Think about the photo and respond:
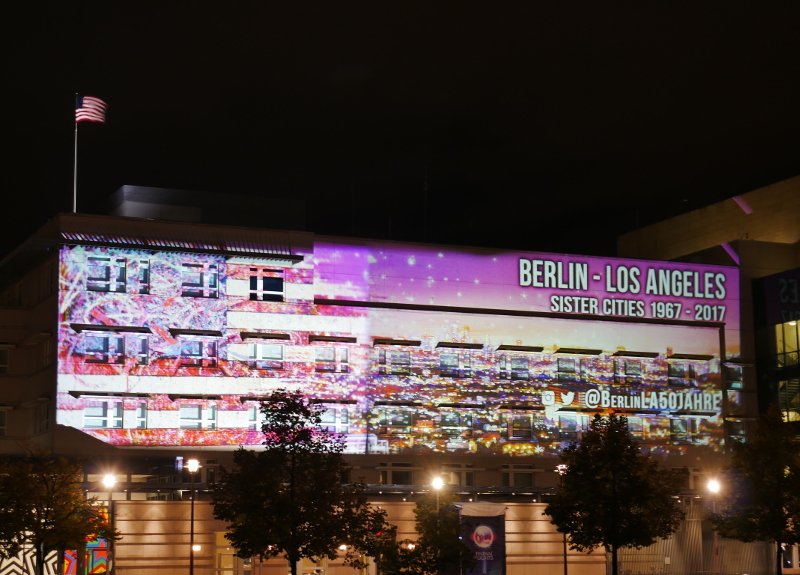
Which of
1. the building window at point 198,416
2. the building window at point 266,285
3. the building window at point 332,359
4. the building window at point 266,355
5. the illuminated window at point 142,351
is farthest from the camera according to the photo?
the building window at point 332,359

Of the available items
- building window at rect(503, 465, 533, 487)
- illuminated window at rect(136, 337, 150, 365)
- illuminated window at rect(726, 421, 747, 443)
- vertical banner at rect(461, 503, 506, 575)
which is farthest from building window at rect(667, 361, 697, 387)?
illuminated window at rect(136, 337, 150, 365)

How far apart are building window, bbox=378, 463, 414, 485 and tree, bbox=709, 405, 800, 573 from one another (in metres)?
25.8

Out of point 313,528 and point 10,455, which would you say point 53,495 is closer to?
point 313,528

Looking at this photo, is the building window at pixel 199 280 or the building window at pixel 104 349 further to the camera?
the building window at pixel 199 280

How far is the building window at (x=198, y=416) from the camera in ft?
281

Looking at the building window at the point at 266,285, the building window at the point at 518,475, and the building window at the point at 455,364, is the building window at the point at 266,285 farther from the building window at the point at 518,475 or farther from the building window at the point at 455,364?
the building window at the point at 518,475

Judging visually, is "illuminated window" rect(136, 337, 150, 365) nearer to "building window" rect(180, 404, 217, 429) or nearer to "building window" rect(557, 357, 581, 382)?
"building window" rect(180, 404, 217, 429)

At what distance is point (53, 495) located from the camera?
62562 mm

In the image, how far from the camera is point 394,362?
299ft

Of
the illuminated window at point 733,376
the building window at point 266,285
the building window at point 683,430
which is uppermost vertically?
the building window at point 266,285

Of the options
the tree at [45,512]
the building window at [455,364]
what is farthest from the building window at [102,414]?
the building window at [455,364]

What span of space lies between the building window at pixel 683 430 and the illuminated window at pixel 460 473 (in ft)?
57.3

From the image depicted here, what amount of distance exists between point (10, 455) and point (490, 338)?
118ft

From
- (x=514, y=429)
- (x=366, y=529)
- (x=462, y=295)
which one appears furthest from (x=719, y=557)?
(x=366, y=529)
